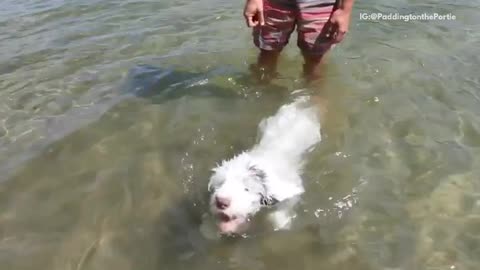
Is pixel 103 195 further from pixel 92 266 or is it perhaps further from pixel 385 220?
pixel 385 220

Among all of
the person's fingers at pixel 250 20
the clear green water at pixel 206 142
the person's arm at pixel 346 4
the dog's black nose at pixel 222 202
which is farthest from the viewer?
the person's fingers at pixel 250 20

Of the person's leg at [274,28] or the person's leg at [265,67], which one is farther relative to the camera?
the person's leg at [265,67]

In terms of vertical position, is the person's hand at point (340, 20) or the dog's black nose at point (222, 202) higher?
the person's hand at point (340, 20)

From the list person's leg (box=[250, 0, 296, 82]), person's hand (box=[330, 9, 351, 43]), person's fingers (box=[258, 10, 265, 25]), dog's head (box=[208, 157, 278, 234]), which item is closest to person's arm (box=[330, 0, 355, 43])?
person's hand (box=[330, 9, 351, 43])

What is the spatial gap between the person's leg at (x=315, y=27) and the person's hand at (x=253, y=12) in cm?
40

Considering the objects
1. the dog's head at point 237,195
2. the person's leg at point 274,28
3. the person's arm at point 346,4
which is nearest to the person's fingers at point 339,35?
the person's arm at point 346,4

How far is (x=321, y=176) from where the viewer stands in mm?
4715

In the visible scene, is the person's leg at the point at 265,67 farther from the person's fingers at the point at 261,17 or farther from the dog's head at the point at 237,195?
the dog's head at the point at 237,195

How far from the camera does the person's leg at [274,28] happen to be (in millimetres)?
5156

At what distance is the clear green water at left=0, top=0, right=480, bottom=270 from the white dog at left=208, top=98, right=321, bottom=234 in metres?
A: 0.17

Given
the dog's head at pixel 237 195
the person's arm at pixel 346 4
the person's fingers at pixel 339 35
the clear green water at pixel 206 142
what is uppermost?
the person's arm at pixel 346 4

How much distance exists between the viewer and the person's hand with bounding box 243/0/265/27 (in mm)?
4935

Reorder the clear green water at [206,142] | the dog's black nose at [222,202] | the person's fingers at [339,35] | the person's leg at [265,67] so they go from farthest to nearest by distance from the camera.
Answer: the person's leg at [265,67] < the person's fingers at [339,35] < the clear green water at [206,142] < the dog's black nose at [222,202]

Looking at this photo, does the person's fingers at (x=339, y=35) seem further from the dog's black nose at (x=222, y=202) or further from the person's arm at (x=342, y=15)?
the dog's black nose at (x=222, y=202)
